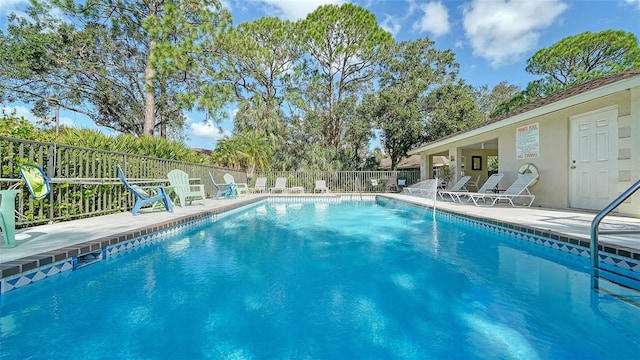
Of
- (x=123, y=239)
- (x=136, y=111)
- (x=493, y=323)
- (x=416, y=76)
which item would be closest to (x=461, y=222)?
(x=493, y=323)

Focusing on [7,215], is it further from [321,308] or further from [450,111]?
[450,111]

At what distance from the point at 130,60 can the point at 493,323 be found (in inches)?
840

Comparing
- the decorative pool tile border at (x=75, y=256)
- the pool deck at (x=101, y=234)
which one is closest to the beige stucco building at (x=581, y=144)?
the pool deck at (x=101, y=234)

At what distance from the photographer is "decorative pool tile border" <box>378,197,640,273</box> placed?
3009 mm

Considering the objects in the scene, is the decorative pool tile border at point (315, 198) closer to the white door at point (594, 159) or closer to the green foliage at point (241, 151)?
the green foliage at point (241, 151)

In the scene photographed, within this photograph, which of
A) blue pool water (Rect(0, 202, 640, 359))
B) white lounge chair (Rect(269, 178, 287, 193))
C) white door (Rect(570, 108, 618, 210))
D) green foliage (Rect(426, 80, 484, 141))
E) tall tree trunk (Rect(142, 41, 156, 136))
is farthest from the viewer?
green foliage (Rect(426, 80, 484, 141))

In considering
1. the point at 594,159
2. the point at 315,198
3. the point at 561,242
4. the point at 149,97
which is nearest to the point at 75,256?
the point at 561,242

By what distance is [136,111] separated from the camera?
59.2 feet

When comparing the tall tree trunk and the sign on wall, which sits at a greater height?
the tall tree trunk

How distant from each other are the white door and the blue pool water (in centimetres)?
358

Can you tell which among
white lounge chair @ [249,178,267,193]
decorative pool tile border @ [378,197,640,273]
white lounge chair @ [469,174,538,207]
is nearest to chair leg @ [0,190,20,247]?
decorative pool tile border @ [378,197,640,273]

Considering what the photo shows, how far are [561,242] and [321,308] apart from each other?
3551 mm

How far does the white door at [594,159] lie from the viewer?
234 inches

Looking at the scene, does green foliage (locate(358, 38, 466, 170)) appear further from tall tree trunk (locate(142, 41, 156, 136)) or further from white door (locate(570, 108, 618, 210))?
tall tree trunk (locate(142, 41, 156, 136))
